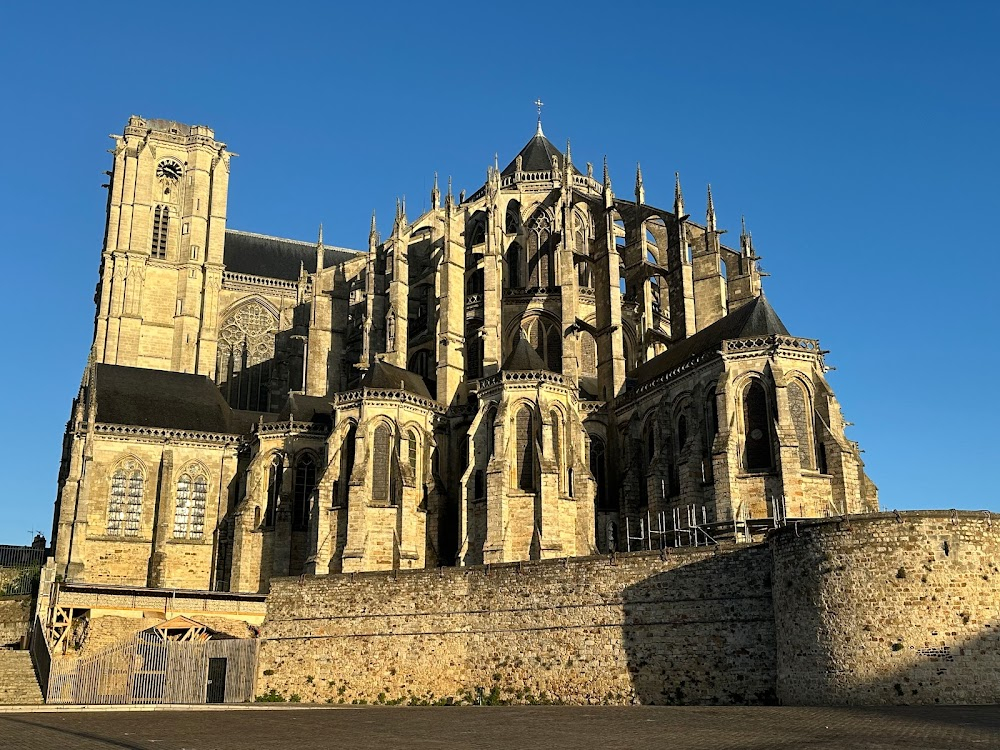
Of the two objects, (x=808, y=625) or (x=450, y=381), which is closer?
(x=808, y=625)

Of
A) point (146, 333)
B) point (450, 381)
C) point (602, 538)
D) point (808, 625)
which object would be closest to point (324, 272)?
point (146, 333)

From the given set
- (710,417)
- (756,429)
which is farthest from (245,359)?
(756,429)

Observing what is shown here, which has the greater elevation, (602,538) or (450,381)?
(450,381)

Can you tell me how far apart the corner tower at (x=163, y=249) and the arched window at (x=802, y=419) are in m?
33.2

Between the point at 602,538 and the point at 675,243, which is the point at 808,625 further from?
the point at 675,243

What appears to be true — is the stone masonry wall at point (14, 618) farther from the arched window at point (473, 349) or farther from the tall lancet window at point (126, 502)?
the arched window at point (473, 349)

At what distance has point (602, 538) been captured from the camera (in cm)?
4534

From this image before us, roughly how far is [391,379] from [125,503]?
43.2ft

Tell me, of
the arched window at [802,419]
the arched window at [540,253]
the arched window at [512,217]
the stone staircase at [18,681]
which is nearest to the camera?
the stone staircase at [18,681]

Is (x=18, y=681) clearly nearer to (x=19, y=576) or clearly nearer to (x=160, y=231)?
(x=19, y=576)

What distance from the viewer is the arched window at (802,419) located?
128 ft

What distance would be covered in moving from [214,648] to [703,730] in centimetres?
1827

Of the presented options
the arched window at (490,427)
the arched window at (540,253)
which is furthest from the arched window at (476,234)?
the arched window at (490,427)

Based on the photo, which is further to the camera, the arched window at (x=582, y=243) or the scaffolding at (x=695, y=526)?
the arched window at (x=582, y=243)
